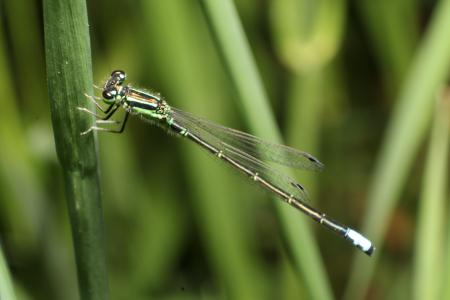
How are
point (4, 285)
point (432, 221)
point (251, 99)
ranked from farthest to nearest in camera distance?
point (432, 221)
point (251, 99)
point (4, 285)

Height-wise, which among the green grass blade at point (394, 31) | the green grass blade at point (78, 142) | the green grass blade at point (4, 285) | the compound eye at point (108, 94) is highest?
the green grass blade at point (394, 31)

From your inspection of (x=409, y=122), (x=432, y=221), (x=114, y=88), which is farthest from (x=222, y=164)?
(x=432, y=221)

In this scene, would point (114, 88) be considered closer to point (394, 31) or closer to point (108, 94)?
point (108, 94)

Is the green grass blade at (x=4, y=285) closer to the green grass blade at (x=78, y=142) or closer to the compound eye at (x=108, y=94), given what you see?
the green grass blade at (x=78, y=142)

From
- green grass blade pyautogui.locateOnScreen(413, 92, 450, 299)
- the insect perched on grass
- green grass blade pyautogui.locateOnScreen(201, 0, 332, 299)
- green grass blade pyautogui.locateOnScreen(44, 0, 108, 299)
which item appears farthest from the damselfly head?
green grass blade pyautogui.locateOnScreen(413, 92, 450, 299)

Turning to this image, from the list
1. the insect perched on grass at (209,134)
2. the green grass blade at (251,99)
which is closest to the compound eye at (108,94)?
the insect perched on grass at (209,134)

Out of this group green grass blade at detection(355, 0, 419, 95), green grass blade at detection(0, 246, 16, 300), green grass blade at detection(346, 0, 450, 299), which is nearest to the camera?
green grass blade at detection(0, 246, 16, 300)

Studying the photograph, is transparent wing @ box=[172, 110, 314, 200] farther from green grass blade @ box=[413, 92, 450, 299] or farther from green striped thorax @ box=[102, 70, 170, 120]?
green grass blade @ box=[413, 92, 450, 299]
